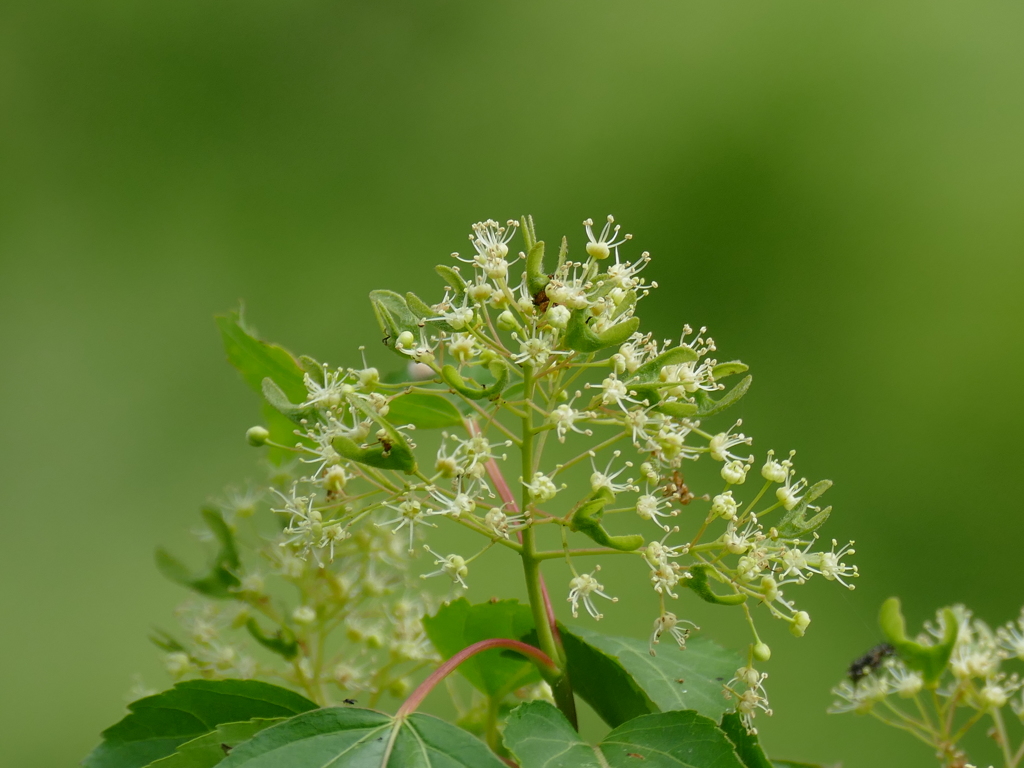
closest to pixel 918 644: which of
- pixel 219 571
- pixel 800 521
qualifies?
pixel 800 521

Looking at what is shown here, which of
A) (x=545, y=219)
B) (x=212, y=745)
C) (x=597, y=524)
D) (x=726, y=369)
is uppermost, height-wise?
(x=545, y=219)

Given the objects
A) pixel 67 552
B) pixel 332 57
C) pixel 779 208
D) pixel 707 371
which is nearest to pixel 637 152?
pixel 779 208

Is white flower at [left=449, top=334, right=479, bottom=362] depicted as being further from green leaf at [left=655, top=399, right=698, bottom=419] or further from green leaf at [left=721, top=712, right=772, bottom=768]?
→ green leaf at [left=721, top=712, right=772, bottom=768]

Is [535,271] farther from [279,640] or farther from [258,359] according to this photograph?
[279,640]

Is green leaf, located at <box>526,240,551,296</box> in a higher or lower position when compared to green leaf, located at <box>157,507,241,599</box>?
higher

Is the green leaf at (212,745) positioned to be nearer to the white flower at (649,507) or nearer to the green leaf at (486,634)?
the green leaf at (486,634)

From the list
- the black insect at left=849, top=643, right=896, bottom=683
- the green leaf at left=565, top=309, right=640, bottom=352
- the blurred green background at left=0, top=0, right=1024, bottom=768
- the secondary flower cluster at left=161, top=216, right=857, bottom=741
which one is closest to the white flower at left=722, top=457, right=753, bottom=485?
the secondary flower cluster at left=161, top=216, right=857, bottom=741
